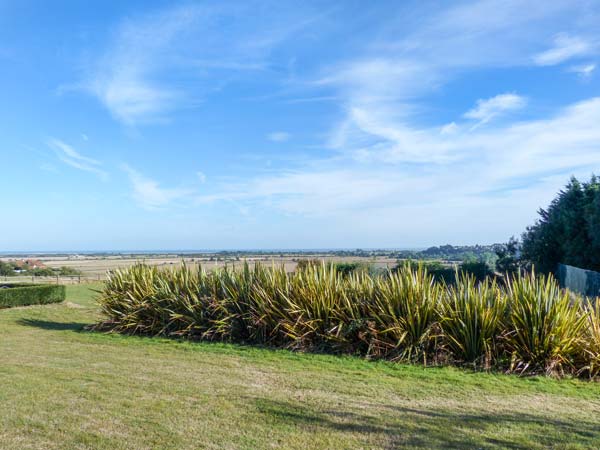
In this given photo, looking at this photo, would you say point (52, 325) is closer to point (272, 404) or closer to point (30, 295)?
point (30, 295)

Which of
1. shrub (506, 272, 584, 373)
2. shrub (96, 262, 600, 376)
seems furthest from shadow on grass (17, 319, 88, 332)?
shrub (506, 272, 584, 373)

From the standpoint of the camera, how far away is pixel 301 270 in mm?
11750

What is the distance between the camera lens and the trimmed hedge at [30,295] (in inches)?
741

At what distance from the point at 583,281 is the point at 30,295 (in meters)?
19.7

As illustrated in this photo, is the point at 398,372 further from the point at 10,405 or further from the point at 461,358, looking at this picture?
the point at 10,405

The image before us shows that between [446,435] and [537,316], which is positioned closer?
[446,435]

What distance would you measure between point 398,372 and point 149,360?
14.3 feet

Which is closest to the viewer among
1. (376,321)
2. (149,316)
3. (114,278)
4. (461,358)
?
(461,358)

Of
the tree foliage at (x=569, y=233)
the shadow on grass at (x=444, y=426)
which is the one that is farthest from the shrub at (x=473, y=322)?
the tree foliage at (x=569, y=233)

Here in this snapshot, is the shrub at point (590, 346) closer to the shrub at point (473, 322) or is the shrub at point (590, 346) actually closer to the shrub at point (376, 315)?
the shrub at point (376, 315)

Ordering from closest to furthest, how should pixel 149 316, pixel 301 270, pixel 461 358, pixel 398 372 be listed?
pixel 398 372 → pixel 461 358 → pixel 301 270 → pixel 149 316

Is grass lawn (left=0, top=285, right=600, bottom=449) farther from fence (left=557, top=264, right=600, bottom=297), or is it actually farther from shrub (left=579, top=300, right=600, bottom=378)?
fence (left=557, top=264, right=600, bottom=297)

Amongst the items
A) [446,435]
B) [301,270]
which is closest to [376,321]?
[301,270]

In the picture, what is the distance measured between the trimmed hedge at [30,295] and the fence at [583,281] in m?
18.6
